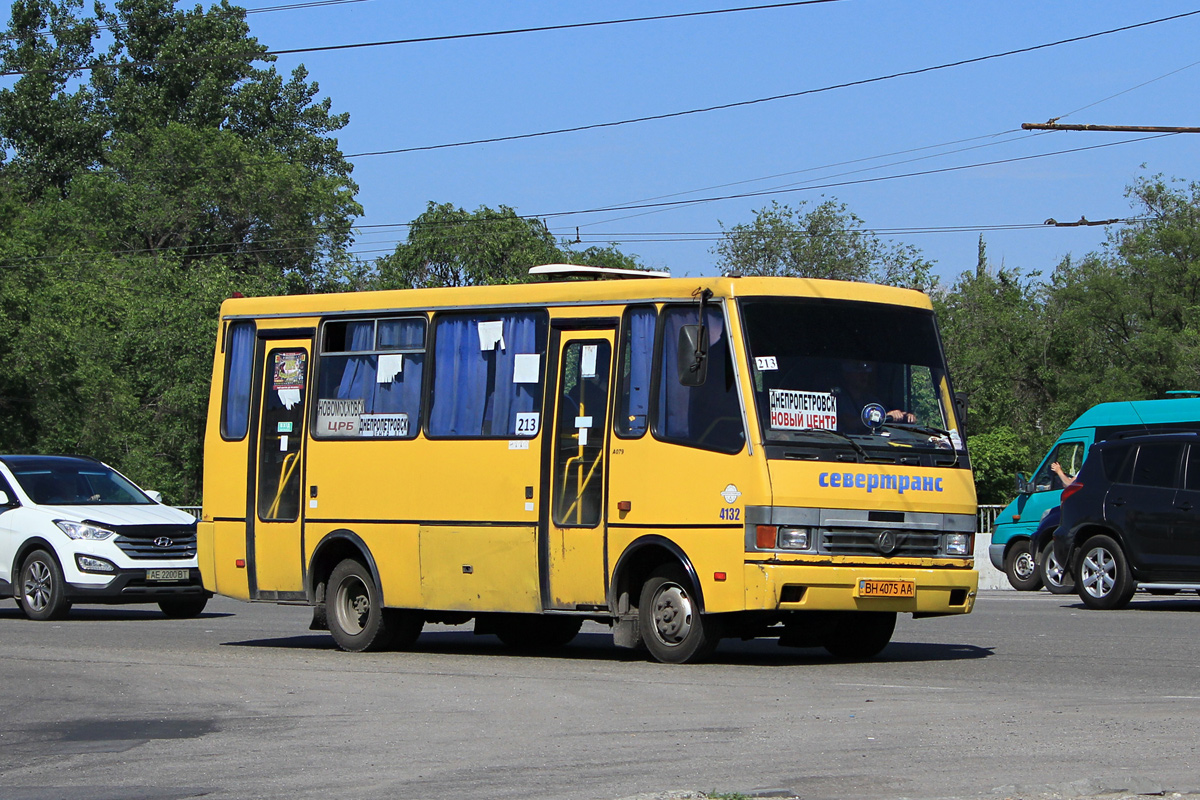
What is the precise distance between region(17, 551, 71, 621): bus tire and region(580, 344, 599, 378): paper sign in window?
27.7 ft

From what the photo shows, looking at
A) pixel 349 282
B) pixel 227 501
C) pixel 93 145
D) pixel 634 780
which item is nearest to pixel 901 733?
pixel 634 780

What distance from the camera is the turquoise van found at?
1002 inches

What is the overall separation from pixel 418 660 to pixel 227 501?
259 cm

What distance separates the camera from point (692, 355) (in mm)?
12461

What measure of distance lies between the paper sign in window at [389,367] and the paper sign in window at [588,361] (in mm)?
1889

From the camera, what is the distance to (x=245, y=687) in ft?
39.7

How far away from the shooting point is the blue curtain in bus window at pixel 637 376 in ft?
42.9

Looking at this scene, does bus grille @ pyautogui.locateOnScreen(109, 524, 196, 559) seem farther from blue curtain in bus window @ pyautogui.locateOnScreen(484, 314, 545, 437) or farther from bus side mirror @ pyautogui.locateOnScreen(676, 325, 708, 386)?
bus side mirror @ pyautogui.locateOnScreen(676, 325, 708, 386)

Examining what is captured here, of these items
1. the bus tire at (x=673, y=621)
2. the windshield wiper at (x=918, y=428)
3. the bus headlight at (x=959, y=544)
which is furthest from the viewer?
the bus headlight at (x=959, y=544)

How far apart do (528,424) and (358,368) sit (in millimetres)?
2047

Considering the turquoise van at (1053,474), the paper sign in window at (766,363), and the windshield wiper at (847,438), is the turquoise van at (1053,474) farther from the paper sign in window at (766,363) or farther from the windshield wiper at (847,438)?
the paper sign in window at (766,363)

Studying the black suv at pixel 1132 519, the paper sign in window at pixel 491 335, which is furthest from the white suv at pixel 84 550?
the black suv at pixel 1132 519

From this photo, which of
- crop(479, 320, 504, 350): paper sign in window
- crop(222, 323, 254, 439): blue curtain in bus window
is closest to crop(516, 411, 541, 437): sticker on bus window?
crop(479, 320, 504, 350): paper sign in window

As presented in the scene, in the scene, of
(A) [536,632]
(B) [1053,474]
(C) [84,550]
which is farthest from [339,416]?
(B) [1053,474]
